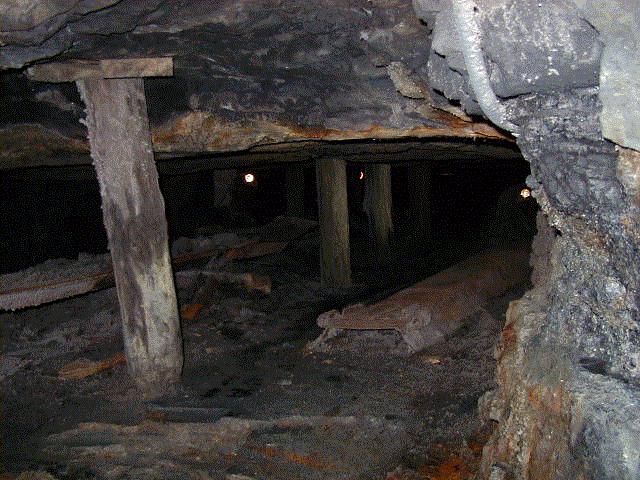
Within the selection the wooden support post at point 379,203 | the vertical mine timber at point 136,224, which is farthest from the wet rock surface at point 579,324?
the wooden support post at point 379,203

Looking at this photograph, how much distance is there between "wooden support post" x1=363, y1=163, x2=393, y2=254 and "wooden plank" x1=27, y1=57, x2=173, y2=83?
7.26 meters

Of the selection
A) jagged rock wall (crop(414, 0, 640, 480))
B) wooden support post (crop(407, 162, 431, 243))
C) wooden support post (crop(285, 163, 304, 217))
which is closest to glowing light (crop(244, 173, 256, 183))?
wooden support post (crop(285, 163, 304, 217))

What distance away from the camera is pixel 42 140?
4.94 meters

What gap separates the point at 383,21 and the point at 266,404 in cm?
308

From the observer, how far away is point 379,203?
11102mm

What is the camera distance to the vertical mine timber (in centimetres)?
436

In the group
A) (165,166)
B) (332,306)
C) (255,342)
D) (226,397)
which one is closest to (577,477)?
(226,397)

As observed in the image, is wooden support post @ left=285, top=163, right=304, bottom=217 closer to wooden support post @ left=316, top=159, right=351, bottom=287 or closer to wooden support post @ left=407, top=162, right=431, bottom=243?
wooden support post @ left=407, top=162, right=431, bottom=243

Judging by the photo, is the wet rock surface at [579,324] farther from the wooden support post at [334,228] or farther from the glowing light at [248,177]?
the glowing light at [248,177]

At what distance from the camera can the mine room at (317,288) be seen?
6.87ft

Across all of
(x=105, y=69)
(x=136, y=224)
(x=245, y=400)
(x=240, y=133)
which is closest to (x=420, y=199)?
(x=240, y=133)

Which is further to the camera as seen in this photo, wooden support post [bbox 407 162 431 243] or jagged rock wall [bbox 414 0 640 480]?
wooden support post [bbox 407 162 431 243]

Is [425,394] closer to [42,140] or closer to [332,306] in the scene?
[332,306]

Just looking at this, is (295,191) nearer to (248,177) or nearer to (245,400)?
(248,177)
